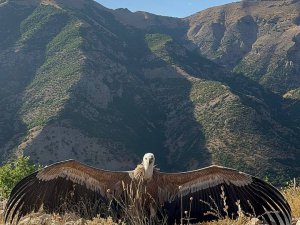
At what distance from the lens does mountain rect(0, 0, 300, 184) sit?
82.5 meters

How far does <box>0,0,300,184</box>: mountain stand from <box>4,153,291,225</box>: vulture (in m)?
61.0

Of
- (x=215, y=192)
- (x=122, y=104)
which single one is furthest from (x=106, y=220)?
(x=122, y=104)

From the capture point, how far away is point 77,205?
7129mm

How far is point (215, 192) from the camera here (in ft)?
23.6

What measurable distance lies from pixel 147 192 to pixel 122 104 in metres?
107

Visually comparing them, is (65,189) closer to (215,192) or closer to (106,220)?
(106,220)

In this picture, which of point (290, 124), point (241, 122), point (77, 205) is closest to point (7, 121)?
point (241, 122)

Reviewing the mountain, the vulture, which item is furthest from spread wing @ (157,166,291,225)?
the mountain

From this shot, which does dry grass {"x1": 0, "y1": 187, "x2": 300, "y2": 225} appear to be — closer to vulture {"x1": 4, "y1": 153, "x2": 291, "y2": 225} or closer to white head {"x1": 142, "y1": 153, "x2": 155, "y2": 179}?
vulture {"x1": 4, "y1": 153, "x2": 291, "y2": 225}

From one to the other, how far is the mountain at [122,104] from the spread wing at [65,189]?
202 feet

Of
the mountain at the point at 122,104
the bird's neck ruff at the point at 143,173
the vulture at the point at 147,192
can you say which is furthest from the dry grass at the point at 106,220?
the mountain at the point at 122,104

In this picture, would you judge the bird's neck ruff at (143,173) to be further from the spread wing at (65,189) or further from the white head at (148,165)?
the spread wing at (65,189)

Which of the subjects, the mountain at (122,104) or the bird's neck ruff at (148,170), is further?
the mountain at (122,104)

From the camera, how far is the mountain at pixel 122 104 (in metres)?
82.5
